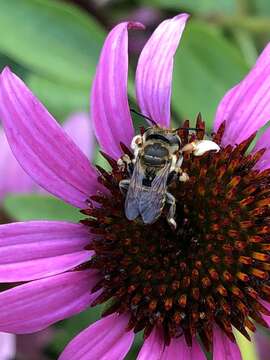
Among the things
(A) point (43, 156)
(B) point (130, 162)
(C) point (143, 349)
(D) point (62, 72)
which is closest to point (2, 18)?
(D) point (62, 72)

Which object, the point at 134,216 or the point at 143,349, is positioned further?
the point at 143,349

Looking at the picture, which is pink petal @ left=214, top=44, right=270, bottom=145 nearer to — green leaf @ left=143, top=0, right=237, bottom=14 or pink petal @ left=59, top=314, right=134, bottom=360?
Answer: pink petal @ left=59, top=314, right=134, bottom=360

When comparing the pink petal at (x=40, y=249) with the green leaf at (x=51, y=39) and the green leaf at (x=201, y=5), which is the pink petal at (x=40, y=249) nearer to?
the green leaf at (x=51, y=39)

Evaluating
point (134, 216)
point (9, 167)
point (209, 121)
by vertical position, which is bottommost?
point (134, 216)

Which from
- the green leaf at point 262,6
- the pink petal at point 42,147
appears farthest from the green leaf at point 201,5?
the pink petal at point 42,147

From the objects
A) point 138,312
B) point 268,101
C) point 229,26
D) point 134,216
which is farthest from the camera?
point 229,26

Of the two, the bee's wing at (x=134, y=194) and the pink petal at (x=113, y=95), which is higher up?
the pink petal at (x=113, y=95)

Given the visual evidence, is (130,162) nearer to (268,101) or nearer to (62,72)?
(268,101)

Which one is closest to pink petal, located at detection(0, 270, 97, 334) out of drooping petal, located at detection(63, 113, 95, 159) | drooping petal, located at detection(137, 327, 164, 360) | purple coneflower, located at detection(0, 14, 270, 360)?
purple coneflower, located at detection(0, 14, 270, 360)
